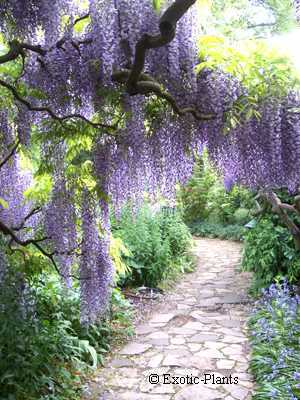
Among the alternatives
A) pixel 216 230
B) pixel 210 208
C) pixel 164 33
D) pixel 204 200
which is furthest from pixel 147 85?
pixel 204 200

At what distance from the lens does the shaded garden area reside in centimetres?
213

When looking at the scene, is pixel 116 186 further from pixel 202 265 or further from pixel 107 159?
pixel 202 265

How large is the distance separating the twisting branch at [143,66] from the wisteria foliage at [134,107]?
0.06 m

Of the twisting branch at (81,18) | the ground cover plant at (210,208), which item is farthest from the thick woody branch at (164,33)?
the ground cover plant at (210,208)

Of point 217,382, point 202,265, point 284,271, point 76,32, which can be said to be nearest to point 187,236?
point 202,265

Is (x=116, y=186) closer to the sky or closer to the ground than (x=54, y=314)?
closer to the sky

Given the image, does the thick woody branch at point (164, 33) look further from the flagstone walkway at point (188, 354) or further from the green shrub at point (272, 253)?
the green shrub at point (272, 253)

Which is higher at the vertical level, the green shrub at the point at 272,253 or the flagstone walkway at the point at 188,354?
the green shrub at the point at 272,253

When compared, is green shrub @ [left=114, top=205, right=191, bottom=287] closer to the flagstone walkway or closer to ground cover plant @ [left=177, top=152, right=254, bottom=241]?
the flagstone walkway

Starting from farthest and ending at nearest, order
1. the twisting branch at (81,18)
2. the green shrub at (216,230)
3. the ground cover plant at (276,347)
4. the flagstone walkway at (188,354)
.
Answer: the green shrub at (216,230) → the flagstone walkway at (188,354) → the ground cover plant at (276,347) → the twisting branch at (81,18)

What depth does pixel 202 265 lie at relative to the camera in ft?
29.6

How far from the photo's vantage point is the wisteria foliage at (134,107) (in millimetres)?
2039

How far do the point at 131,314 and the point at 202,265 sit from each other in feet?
12.5

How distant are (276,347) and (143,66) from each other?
3.19m
